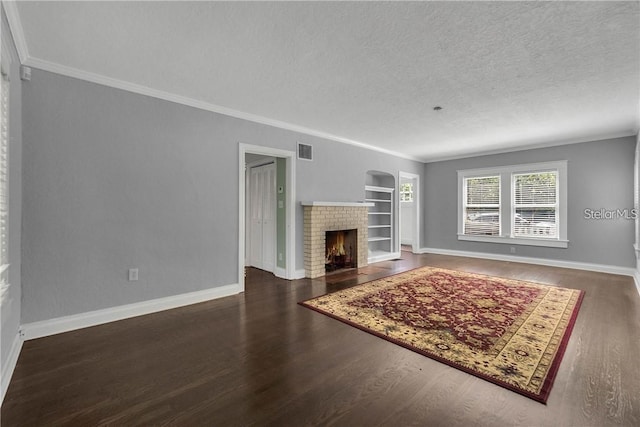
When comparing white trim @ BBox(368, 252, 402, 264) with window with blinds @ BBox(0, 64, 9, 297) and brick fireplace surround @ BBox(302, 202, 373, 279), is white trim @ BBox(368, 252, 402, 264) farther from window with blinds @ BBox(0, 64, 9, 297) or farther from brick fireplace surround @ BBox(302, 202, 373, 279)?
window with blinds @ BBox(0, 64, 9, 297)

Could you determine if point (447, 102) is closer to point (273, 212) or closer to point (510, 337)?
point (510, 337)

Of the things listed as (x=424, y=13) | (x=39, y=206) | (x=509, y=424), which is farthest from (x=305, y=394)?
(x=39, y=206)

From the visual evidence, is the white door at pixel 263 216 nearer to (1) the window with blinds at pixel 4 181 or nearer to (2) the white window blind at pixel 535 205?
(1) the window with blinds at pixel 4 181

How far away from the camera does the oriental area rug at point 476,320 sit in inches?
89.0

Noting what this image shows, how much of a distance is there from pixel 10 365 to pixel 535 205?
27.3 feet

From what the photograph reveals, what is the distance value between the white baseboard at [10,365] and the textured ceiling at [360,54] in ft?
8.17

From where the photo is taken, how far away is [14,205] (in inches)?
96.9

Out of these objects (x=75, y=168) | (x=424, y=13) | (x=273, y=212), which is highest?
(x=424, y=13)

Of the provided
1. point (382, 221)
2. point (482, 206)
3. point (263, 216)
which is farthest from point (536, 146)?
point (263, 216)

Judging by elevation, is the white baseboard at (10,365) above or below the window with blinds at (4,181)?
below

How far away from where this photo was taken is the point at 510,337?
2.76 metres

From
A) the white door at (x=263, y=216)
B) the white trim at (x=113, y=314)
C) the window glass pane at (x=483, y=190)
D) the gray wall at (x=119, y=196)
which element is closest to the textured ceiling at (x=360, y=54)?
the gray wall at (x=119, y=196)

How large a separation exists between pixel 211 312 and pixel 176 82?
2640 mm

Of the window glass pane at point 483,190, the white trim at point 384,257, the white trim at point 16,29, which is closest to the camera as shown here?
the white trim at point 16,29
